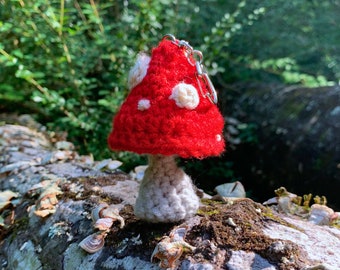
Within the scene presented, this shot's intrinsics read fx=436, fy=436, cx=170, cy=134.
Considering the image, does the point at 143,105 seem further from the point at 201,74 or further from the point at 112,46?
the point at 112,46

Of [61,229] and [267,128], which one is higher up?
[267,128]

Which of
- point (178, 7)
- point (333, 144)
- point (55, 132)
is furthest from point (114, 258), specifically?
point (178, 7)

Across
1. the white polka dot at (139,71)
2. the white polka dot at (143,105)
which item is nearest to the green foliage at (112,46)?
the white polka dot at (139,71)

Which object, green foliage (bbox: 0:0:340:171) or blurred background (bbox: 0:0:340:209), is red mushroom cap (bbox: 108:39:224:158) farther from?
green foliage (bbox: 0:0:340:171)

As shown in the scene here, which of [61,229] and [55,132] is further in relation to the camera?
[55,132]

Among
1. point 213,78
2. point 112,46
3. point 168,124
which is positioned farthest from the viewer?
point 213,78

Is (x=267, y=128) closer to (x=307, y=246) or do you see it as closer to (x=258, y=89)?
(x=258, y=89)

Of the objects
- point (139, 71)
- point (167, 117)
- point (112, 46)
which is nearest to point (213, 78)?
point (112, 46)
